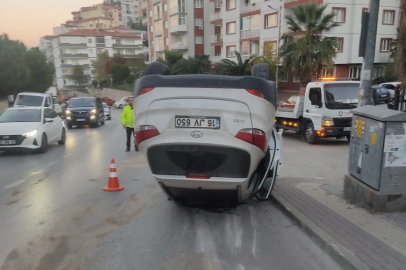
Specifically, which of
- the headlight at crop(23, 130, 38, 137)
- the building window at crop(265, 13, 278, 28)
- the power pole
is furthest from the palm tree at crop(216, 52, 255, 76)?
the power pole

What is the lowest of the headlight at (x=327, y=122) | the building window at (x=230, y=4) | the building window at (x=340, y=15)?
the headlight at (x=327, y=122)

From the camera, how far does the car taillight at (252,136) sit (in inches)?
180

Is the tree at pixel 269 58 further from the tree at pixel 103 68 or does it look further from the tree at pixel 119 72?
the tree at pixel 103 68

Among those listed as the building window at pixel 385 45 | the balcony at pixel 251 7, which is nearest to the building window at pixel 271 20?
the balcony at pixel 251 7

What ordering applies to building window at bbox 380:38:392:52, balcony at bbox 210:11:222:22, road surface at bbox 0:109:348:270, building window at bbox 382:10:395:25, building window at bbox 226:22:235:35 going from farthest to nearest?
balcony at bbox 210:11:222:22 < building window at bbox 226:22:235:35 < building window at bbox 380:38:392:52 < building window at bbox 382:10:395:25 < road surface at bbox 0:109:348:270

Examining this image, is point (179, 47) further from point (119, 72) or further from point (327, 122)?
point (327, 122)

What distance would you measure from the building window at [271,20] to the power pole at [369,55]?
36027 millimetres

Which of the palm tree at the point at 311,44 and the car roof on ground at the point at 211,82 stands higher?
the palm tree at the point at 311,44

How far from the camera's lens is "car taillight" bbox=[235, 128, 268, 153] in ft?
15.0

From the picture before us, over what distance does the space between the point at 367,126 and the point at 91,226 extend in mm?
4483

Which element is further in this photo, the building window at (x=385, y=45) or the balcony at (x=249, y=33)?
the balcony at (x=249, y=33)

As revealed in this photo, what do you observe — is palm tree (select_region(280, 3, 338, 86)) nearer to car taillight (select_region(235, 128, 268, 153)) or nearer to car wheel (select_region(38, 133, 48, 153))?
car wheel (select_region(38, 133, 48, 153))

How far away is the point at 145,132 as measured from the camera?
15.8ft

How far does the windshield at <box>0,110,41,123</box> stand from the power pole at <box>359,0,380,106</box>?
34.7ft
